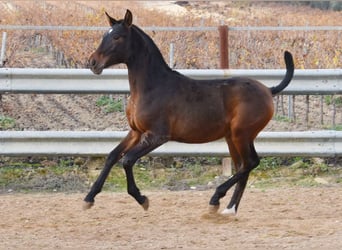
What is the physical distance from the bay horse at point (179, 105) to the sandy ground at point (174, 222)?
307 mm

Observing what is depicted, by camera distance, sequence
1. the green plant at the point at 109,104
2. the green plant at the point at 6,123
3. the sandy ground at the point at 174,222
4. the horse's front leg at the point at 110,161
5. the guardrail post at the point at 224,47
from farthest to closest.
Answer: the green plant at the point at 109,104 → the green plant at the point at 6,123 → the guardrail post at the point at 224,47 → the horse's front leg at the point at 110,161 → the sandy ground at the point at 174,222

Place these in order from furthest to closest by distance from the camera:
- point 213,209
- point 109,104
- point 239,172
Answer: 1. point 109,104
2. point 239,172
3. point 213,209

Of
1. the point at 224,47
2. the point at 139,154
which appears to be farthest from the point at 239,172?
the point at 224,47

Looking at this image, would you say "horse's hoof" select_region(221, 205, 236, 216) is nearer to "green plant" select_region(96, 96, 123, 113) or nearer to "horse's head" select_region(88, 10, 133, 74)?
"horse's head" select_region(88, 10, 133, 74)

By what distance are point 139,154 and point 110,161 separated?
0.28 meters

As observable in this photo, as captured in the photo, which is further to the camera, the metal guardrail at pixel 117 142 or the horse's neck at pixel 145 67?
the metal guardrail at pixel 117 142

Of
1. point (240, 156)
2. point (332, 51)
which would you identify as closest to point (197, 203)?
point (240, 156)

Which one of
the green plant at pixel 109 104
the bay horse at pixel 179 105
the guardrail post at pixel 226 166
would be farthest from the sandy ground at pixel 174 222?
the green plant at pixel 109 104

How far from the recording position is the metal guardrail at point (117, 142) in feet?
29.5

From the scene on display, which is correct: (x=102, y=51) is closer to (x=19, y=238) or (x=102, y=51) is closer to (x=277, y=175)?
(x=19, y=238)

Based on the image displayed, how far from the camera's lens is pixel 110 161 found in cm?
768

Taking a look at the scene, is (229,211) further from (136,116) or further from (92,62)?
Result: (92,62)

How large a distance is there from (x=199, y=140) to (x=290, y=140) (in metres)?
1.60

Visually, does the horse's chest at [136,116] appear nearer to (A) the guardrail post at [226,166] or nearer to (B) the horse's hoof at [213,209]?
(B) the horse's hoof at [213,209]
